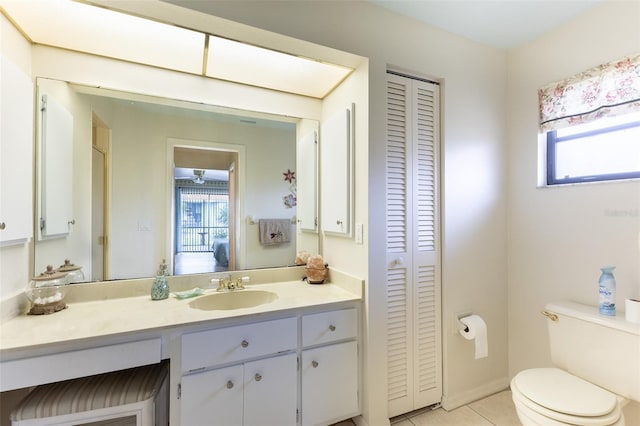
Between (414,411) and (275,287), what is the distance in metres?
1.19

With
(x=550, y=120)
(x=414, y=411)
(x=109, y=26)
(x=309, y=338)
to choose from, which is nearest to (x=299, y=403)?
(x=309, y=338)

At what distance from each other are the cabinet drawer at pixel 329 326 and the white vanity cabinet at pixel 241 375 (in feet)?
Answer: 0.22

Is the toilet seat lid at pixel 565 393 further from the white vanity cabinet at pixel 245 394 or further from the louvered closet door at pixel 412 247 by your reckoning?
the white vanity cabinet at pixel 245 394

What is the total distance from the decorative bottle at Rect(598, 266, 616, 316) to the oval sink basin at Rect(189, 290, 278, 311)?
176 centimetres

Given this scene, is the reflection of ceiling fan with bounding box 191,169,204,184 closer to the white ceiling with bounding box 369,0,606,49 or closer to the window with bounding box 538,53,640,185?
the white ceiling with bounding box 369,0,606,49

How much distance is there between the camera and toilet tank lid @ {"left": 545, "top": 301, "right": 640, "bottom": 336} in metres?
1.33

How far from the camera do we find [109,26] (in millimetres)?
1373

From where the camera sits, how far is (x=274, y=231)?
2.00 m

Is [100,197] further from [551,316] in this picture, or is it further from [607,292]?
[607,292]

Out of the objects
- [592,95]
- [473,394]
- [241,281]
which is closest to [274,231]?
[241,281]

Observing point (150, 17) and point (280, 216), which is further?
point (280, 216)

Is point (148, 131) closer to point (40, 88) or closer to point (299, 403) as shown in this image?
point (40, 88)

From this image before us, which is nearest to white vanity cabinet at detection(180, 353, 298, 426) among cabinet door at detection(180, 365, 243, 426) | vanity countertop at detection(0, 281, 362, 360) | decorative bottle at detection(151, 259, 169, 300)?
cabinet door at detection(180, 365, 243, 426)

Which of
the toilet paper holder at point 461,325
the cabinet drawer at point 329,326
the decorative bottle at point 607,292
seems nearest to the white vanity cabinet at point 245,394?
the cabinet drawer at point 329,326
